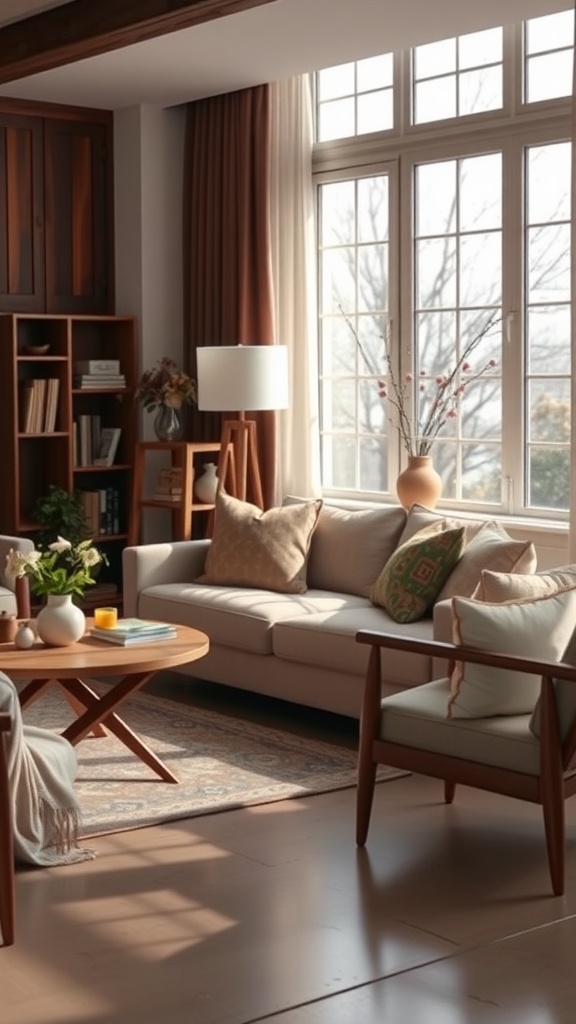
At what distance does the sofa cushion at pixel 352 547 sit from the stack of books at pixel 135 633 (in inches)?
54.0

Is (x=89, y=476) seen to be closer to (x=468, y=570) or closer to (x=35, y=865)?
(x=468, y=570)

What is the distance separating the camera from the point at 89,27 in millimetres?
5988

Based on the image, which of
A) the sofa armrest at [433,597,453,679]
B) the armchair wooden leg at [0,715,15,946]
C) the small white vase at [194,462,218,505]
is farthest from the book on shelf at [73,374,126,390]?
the armchair wooden leg at [0,715,15,946]

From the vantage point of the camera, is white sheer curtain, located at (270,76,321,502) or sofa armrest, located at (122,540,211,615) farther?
white sheer curtain, located at (270,76,321,502)

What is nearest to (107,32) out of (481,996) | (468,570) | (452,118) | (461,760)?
(452,118)

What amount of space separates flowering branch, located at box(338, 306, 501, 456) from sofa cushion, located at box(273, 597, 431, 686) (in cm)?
134

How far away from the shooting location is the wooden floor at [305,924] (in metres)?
3.46

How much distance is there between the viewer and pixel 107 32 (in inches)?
232

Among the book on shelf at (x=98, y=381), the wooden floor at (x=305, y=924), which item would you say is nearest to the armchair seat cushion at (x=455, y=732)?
the wooden floor at (x=305, y=924)

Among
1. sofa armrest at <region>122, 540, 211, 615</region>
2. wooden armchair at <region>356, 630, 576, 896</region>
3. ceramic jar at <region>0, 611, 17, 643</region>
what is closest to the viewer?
wooden armchair at <region>356, 630, 576, 896</region>

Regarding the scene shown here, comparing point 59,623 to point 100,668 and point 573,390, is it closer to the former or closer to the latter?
point 100,668

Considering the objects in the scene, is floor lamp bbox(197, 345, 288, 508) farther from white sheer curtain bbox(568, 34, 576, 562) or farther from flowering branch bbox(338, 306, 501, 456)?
white sheer curtain bbox(568, 34, 576, 562)

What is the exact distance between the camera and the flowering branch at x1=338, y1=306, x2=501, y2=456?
283 inches

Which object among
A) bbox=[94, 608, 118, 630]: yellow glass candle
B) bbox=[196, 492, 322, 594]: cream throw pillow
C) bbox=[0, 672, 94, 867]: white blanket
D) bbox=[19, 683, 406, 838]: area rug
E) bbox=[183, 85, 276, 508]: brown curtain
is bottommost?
bbox=[19, 683, 406, 838]: area rug
